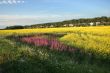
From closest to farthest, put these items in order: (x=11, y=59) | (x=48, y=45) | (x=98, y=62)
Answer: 1. (x=11, y=59)
2. (x=98, y=62)
3. (x=48, y=45)

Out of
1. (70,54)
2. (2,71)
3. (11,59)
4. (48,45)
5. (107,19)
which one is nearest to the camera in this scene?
(2,71)

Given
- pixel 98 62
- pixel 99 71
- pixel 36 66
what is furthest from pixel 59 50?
pixel 36 66

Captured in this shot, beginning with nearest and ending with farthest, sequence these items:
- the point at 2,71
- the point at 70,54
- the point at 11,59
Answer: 1. the point at 2,71
2. the point at 11,59
3. the point at 70,54

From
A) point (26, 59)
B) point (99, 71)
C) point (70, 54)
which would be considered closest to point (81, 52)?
point (70, 54)

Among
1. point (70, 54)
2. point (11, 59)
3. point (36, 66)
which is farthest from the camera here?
point (70, 54)

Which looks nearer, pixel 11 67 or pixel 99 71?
pixel 11 67

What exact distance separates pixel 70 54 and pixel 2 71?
760 cm

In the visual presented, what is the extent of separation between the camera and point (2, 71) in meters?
10.7

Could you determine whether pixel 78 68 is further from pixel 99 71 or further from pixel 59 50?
pixel 59 50

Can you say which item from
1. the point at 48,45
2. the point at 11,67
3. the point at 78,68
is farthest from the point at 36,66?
the point at 48,45

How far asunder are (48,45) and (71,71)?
9564 mm

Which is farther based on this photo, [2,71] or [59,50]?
[59,50]

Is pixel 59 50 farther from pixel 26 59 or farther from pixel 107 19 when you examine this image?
pixel 107 19

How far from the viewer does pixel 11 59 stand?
12289 millimetres
